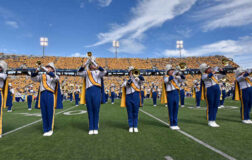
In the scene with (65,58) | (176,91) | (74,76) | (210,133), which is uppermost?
(65,58)

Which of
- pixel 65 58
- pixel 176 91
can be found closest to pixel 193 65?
pixel 65 58

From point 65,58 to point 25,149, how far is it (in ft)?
156

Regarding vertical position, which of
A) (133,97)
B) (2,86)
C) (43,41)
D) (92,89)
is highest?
(43,41)

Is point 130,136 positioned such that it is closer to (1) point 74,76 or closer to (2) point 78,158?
(2) point 78,158

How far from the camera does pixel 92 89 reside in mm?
4547

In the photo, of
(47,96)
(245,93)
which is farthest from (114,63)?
(47,96)

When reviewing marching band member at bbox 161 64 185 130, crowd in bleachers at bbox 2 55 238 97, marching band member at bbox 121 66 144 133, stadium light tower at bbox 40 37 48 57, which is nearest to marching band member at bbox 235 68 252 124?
marching band member at bbox 161 64 185 130

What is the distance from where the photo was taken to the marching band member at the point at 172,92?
4957 mm

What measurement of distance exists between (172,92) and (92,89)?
2.34m

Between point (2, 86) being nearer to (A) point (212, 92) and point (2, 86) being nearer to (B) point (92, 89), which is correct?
(B) point (92, 89)

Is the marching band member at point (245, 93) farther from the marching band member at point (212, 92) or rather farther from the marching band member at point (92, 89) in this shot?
the marching band member at point (92, 89)

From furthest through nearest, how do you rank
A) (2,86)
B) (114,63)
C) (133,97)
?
(114,63)
(133,97)
(2,86)

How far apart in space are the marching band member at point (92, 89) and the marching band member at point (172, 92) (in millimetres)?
1958

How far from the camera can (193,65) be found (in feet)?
149
